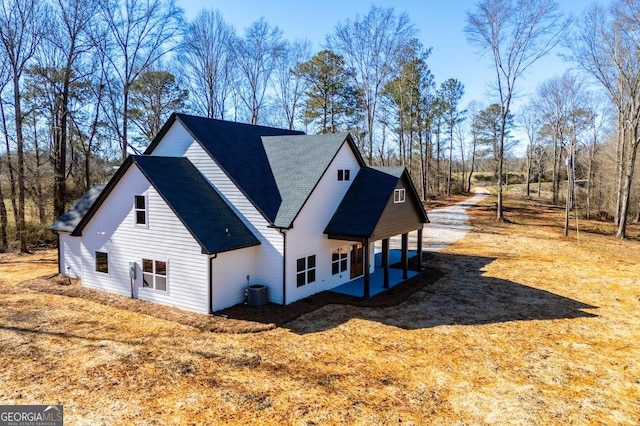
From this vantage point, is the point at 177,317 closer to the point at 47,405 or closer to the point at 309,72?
the point at 47,405

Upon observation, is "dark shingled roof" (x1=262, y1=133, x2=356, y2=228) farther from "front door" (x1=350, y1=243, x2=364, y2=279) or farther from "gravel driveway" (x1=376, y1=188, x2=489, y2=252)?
"gravel driveway" (x1=376, y1=188, x2=489, y2=252)

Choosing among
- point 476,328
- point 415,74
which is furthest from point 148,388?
point 415,74

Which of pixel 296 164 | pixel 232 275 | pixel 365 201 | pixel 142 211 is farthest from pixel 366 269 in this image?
pixel 142 211

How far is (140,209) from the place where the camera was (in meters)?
13.9

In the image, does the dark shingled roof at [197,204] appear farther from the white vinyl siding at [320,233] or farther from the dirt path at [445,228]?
the dirt path at [445,228]

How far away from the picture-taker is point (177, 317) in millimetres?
12234

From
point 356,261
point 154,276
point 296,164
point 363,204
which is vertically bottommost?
point 356,261

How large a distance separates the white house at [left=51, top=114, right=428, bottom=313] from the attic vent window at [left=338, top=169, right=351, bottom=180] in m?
0.08

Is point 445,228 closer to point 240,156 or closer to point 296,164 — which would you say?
point 296,164

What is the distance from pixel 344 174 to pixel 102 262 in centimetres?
1045

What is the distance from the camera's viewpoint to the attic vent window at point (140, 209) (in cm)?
1374

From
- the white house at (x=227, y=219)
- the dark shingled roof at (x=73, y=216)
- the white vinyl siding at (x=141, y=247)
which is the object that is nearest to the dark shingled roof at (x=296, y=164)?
the white house at (x=227, y=219)

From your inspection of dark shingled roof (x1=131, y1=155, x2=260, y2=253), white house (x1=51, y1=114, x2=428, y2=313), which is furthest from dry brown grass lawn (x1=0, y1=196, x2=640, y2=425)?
dark shingled roof (x1=131, y1=155, x2=260, y2=253)

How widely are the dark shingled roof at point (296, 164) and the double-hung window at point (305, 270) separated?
1.95 m
